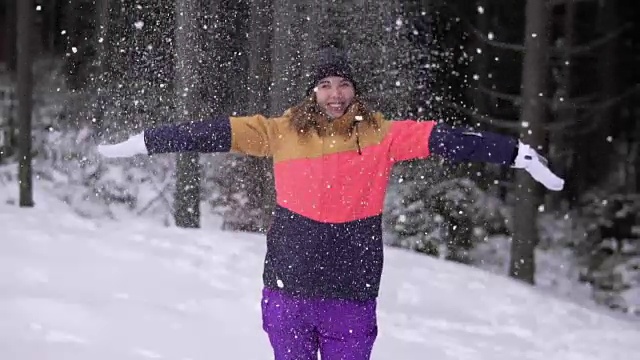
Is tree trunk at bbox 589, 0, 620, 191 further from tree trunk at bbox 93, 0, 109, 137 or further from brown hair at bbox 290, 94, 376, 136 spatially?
brown hair at bbox 290, 94, 376, 136

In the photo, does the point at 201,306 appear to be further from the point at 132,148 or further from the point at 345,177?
the point at 345,177

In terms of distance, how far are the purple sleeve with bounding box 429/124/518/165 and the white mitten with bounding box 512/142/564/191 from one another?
0.09 ft

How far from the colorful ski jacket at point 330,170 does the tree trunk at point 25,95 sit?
360 inches

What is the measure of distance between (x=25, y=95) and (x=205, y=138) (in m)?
9.32

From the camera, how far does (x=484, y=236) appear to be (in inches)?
507

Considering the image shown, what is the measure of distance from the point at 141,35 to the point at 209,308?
253 inches

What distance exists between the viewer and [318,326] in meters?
2.99

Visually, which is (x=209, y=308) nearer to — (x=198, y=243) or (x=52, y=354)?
(x=52, y=354)

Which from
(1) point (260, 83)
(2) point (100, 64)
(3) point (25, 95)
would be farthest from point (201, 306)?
(2) point (100, 64)

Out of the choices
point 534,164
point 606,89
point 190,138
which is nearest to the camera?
point 190,138

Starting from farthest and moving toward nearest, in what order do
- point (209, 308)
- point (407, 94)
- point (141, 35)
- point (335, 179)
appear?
Result: point (407, 94) → point (141, 35) → point (209, 308) → point (335, 179)

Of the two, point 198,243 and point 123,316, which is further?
point 198,243

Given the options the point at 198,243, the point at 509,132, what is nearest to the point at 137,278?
the point at 198,243

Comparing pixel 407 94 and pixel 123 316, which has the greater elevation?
pixel 407 94
